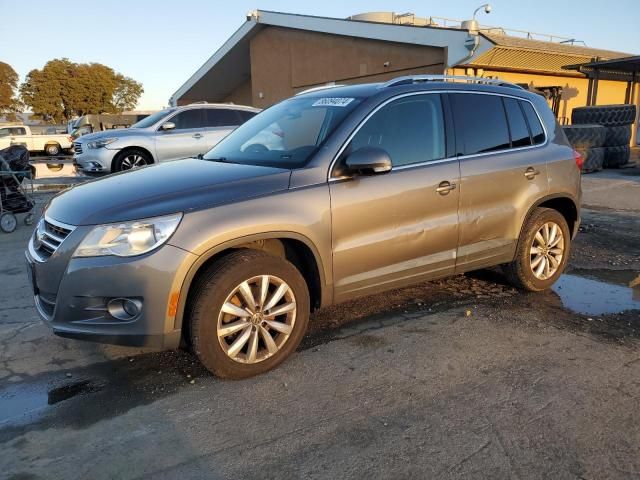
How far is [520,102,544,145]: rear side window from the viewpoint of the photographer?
480 centimetres

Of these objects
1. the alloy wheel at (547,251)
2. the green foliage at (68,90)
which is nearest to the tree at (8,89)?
the green foliage at (68,90)

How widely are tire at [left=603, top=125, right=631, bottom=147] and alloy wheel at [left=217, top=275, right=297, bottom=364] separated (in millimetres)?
13882

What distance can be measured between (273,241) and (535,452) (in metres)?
2.00

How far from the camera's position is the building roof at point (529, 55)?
→ 16.6 m

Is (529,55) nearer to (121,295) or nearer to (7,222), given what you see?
(7,222)

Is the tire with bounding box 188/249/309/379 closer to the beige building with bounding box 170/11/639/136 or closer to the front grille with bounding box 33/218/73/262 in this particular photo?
the front grille with bounding box 33/218/73/262

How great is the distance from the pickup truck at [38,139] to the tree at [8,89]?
29345mm

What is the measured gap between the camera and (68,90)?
5372cm

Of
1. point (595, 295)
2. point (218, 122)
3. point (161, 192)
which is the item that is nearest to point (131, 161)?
point (218, 122)

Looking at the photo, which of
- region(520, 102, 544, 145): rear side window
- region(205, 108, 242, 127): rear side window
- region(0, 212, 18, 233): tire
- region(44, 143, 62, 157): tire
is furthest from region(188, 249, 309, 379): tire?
region(44, 143, 62, 157): tire

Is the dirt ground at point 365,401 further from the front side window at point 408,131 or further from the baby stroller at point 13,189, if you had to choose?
the baby stroller at point 13,189

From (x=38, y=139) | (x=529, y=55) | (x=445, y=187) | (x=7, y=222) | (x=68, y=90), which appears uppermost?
(x=68, y=90)

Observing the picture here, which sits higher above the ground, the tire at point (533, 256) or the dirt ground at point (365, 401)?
the tire at point (533, 256)

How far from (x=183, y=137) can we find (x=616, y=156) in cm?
1170
